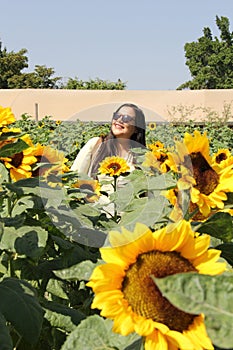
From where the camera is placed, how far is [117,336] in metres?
0.96

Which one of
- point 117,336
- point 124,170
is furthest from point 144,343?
point 124,170

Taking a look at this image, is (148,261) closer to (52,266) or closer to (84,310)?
(52,266)

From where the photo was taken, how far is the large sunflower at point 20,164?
6.22 ft

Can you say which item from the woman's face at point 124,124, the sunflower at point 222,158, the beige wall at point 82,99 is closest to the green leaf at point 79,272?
the sunflower at point 222,158

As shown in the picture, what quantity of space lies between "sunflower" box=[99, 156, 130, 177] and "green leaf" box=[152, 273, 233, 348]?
260 centimetres

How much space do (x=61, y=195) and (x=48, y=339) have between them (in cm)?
33

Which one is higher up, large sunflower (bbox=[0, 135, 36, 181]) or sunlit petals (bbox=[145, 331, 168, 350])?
large sunflower (bbox=[0, 135, 36, 181])

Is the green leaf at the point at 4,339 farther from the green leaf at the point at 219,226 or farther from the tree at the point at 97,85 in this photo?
the tree at the point at 97,85

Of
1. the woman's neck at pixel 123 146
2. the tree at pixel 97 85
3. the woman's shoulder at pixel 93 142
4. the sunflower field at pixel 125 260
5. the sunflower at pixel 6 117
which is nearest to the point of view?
the sunflower field at pixel 125 260

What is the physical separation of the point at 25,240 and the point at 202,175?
0.38m

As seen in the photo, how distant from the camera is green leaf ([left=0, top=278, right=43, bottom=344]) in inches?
46.2

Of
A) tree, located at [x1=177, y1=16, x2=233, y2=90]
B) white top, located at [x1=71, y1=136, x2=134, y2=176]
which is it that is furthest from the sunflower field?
tree, located at [x1=177, y1=16, x2=233, y2=90]

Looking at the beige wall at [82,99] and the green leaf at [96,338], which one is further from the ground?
the green leaf at [96,338]

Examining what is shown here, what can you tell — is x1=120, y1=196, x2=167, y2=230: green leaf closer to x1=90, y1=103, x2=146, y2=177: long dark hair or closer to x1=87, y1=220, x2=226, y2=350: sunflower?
x1=87, y1=220, x2=226, y2=350: sunflower
